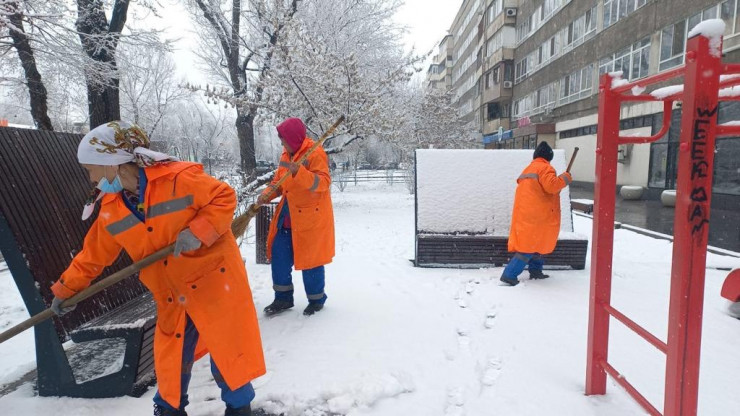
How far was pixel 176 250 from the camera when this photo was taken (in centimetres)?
191

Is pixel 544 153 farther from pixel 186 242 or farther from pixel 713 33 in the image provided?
pixel 186 242

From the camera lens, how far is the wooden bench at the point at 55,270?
247cm

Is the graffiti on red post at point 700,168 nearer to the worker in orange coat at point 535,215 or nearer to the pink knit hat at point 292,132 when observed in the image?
the pink knit hat at point 292,132

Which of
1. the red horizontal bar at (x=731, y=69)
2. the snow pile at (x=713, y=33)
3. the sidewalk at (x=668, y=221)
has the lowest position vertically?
the sidewalk at (x=668, y=221)

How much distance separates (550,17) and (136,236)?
97.5 ft

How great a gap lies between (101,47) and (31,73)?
1296 mm

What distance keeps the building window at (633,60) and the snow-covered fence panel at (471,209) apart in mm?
14306

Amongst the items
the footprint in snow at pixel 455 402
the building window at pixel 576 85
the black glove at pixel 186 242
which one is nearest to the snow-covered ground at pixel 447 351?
the footprint in snow at pixel 455 402

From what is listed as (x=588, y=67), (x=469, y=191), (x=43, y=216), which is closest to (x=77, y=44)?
(x=43, y=216)

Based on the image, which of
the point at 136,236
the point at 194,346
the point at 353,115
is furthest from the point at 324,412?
the point at 353,115

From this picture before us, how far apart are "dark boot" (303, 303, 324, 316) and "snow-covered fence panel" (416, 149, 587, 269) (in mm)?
1918

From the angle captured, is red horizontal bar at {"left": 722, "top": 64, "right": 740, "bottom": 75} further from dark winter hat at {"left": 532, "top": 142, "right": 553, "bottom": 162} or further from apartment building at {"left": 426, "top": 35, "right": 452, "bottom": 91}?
apartment building at {"left": 426, "top": 35, "right": 452, "bottom": 91}

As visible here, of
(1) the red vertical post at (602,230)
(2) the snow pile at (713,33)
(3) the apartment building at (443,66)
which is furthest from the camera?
(3) the apartment building at (443,66)

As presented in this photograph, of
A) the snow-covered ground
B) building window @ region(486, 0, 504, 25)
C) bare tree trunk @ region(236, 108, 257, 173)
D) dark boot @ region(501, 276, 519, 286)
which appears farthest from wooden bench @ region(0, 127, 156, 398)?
building window @ region(486, 0, 504, 25)
